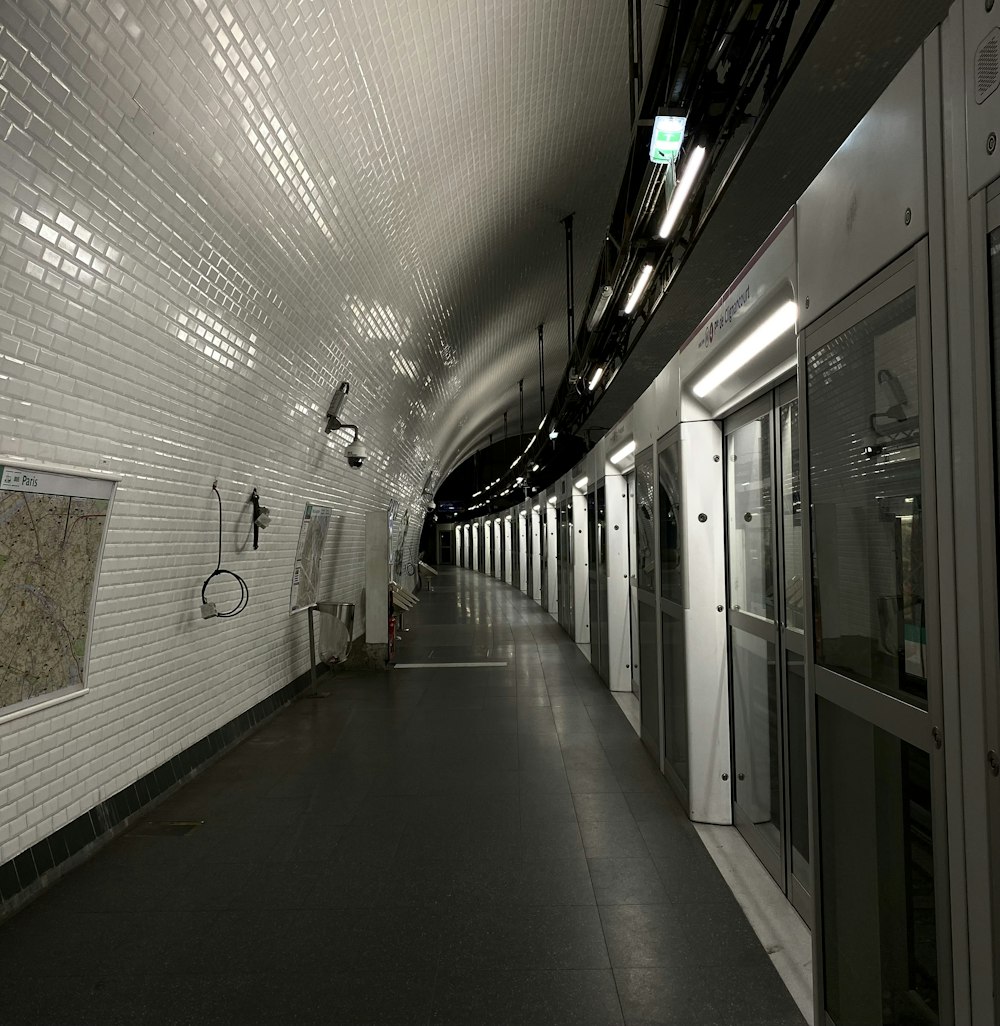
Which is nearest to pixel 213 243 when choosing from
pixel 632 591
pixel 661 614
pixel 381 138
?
pixel 381 138

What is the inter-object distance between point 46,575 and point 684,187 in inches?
147

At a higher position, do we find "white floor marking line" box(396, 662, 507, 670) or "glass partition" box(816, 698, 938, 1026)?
"glass partition" box(816, 698, 938, 1026)

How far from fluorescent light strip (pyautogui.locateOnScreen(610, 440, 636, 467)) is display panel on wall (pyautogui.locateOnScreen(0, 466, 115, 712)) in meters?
4.10

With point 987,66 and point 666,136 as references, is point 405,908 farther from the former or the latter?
point 666,136

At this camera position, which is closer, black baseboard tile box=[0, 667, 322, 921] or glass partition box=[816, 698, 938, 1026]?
glass partition box=[816, 698, 938, 1026]

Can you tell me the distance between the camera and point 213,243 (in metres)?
4.36

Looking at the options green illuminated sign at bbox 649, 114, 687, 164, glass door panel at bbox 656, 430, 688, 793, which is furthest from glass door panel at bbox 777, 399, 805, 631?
green illuminated sign at bbox 649, 114, 687, 164

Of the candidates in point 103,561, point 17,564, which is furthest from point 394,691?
point 17,564

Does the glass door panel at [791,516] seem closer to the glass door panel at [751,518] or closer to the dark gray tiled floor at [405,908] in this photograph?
the glass door panel at [751,518]

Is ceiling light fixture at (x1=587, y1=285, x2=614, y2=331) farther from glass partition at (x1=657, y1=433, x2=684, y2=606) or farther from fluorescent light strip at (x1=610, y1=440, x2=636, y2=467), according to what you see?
glass partition at (x1=657, y1=433, x2=684, y2=606)

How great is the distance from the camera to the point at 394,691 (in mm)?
8547

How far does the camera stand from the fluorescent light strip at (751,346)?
108 inches

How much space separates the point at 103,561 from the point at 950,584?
413 cm

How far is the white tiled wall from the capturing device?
3.17m
